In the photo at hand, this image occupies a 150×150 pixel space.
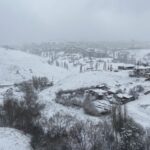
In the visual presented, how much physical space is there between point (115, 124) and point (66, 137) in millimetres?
7761

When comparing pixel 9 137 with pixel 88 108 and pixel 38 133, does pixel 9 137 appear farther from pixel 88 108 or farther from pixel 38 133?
pixel 88 108

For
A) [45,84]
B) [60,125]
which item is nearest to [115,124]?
[60,125]

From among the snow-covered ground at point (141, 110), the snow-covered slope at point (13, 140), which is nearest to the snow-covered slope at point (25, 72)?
the snow-covered ground at point (141, 110)

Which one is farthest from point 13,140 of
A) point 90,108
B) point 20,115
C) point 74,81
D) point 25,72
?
point 25,72

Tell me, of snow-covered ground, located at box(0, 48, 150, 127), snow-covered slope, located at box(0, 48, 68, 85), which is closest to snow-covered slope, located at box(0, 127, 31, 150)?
snow-covered ground, located at box(0, 48, 150, 127)

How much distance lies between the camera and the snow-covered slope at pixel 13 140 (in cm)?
2659

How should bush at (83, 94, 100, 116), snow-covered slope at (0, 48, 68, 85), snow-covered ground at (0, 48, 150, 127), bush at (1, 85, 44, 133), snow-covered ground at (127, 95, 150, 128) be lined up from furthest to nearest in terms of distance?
snow-covered slope at (0, 48, 68, 85)
bush at (83, 94, 100, 116)
snow-covered ground at (0, 48, 150, 127)
snow-covered ground at (127, 95, 150, 128)
bush at (1, 85, 44, 133)

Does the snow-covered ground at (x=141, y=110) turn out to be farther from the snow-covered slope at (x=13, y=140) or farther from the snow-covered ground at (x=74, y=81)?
the snow-covered slope at (x=13, y=140)

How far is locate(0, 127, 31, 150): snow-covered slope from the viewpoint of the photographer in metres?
26.6

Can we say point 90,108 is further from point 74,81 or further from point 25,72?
point 25,72

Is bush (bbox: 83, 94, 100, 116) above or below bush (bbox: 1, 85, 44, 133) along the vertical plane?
below

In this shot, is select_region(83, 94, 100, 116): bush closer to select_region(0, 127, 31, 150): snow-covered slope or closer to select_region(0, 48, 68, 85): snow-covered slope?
select_region(0, 127, 31, 150): snow-covered slope

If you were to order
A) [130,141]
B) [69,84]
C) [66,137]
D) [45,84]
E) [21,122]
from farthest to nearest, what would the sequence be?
[45,84] < [69,84] < [21,122] < [66,137] < [130,141]

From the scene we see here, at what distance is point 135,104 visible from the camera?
172 ft
